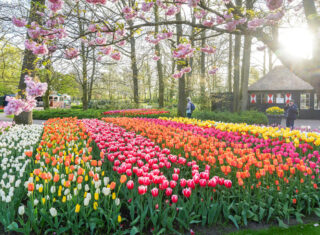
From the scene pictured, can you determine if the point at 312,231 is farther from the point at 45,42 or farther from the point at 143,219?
the point at 45,42

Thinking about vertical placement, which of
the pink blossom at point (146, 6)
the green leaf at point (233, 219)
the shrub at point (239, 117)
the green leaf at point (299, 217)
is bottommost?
the green leaf at point (299, 217)

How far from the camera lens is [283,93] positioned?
22984mm

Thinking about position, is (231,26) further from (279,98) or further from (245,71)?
(279,98)

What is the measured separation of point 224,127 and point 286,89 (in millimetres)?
17963

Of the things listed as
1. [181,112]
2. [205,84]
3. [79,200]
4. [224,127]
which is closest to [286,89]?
[205,84]

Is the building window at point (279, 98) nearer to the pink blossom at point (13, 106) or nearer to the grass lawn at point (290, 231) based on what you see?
the grass lawn at point (290, 231)

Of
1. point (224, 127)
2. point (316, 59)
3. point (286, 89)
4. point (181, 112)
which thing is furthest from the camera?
point (286, 89)

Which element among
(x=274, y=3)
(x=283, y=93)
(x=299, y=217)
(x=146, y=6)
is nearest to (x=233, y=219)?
(x=299, y=217)

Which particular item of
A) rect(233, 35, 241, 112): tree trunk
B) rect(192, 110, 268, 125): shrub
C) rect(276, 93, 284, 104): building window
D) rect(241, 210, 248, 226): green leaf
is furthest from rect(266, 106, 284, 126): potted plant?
rect(241, 210, 248, 226): green leaf

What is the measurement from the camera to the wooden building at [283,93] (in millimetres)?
21875

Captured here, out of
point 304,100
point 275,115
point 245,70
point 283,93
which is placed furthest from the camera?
point 283,93

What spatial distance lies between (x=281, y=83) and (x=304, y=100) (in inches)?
99.2

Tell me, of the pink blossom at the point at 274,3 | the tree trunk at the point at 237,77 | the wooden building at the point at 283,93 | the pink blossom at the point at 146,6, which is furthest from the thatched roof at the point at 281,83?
the pink blossom at the point at 274,3

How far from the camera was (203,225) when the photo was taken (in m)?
2.83
